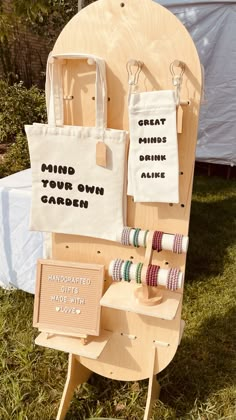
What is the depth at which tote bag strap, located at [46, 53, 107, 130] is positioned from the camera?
4.57 ft

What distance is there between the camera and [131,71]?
1390mm

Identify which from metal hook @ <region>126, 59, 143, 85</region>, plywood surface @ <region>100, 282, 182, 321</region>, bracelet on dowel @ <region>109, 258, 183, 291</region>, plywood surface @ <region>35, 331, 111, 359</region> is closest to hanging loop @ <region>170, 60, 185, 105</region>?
metal hook @ <region>126, 59, 143, 85</region>

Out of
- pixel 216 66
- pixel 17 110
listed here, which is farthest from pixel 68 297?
pixel 17 110

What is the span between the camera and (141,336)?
1665 mm

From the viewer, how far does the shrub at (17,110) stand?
5.62 meters

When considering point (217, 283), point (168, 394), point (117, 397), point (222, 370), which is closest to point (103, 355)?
point (117, 397)

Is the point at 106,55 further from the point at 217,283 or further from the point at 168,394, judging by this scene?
the point at 217,283

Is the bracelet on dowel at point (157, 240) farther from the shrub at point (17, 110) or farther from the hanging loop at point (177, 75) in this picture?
the shrub at point (17, 110)

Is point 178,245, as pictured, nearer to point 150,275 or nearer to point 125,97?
point 150,275

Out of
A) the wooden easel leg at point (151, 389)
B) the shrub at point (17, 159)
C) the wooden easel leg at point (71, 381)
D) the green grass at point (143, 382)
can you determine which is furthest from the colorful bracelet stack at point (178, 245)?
the shrub at point (17, 159)

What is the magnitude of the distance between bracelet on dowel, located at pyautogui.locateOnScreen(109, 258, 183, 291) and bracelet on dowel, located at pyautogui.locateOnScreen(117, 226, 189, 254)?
75 millimetres

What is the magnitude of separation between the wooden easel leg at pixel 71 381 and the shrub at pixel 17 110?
4.39 metres

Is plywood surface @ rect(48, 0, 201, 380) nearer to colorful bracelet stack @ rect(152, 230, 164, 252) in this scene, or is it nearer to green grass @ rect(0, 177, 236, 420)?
colorful bracelet stack @ rect(152, 230, 164, 252)

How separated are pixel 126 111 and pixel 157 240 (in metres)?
0.49
